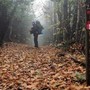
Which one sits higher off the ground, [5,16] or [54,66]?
[5,16]

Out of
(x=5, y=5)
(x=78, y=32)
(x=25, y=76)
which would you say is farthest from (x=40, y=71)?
(x=5, y=5)

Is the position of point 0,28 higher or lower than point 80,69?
higher

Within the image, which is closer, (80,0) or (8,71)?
(8,71)

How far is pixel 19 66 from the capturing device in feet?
33.4

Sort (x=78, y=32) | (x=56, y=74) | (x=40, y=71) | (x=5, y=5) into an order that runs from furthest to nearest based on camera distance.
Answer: (x=5, y=5)
(x=78, y=32)
(x=40, y=71)
(x=56, y=74)

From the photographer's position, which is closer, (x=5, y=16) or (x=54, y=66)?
(x=54, y=66)

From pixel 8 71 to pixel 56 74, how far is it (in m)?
1.87

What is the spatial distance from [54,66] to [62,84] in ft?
9.46

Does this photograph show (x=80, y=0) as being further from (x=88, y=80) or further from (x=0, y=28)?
(x=88, y=80)

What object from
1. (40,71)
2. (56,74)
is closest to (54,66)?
(40,71)

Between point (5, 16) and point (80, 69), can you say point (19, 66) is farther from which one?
point (5, 16)

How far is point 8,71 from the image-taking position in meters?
9.05

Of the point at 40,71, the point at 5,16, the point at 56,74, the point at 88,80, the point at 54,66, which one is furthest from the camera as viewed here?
the point at 5,16

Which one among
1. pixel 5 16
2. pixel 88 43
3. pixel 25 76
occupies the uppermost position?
pixel 5 16
